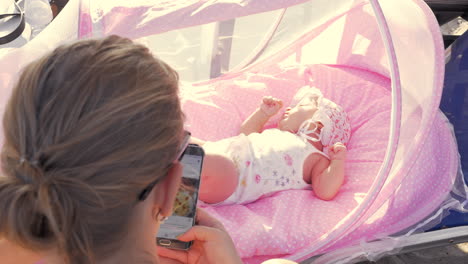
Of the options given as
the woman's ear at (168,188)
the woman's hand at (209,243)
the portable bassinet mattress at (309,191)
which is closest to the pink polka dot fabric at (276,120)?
the portable bassinet mattress at (309,191)

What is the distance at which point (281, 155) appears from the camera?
1.57 metres

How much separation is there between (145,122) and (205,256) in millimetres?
449

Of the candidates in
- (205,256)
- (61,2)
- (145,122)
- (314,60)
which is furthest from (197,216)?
(61,2)

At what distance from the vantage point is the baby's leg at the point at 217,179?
4.71 ft

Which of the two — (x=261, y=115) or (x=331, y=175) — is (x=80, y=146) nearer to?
(x=331, y=175)

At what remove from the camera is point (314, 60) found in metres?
1.98

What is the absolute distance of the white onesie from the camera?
1.50 m

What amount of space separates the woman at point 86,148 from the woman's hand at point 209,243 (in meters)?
0.30

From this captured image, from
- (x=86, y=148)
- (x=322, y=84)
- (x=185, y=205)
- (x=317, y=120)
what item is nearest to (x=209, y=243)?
(x=185, y=205)

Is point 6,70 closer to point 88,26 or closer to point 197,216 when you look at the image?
point 88,26

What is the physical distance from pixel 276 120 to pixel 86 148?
1.21 m

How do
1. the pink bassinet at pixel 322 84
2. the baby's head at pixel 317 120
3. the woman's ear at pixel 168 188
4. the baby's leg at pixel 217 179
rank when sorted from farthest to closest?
the baby's head at pixel 317 120, the baby's leg at pixel 217 179, the pink bassinet at pixel 322 84, the woman's ear at pixel 168 188

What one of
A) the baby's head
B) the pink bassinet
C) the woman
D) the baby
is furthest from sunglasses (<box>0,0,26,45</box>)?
the woman

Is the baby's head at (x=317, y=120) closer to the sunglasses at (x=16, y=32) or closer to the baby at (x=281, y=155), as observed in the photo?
the baby at (x=281, y=155)
